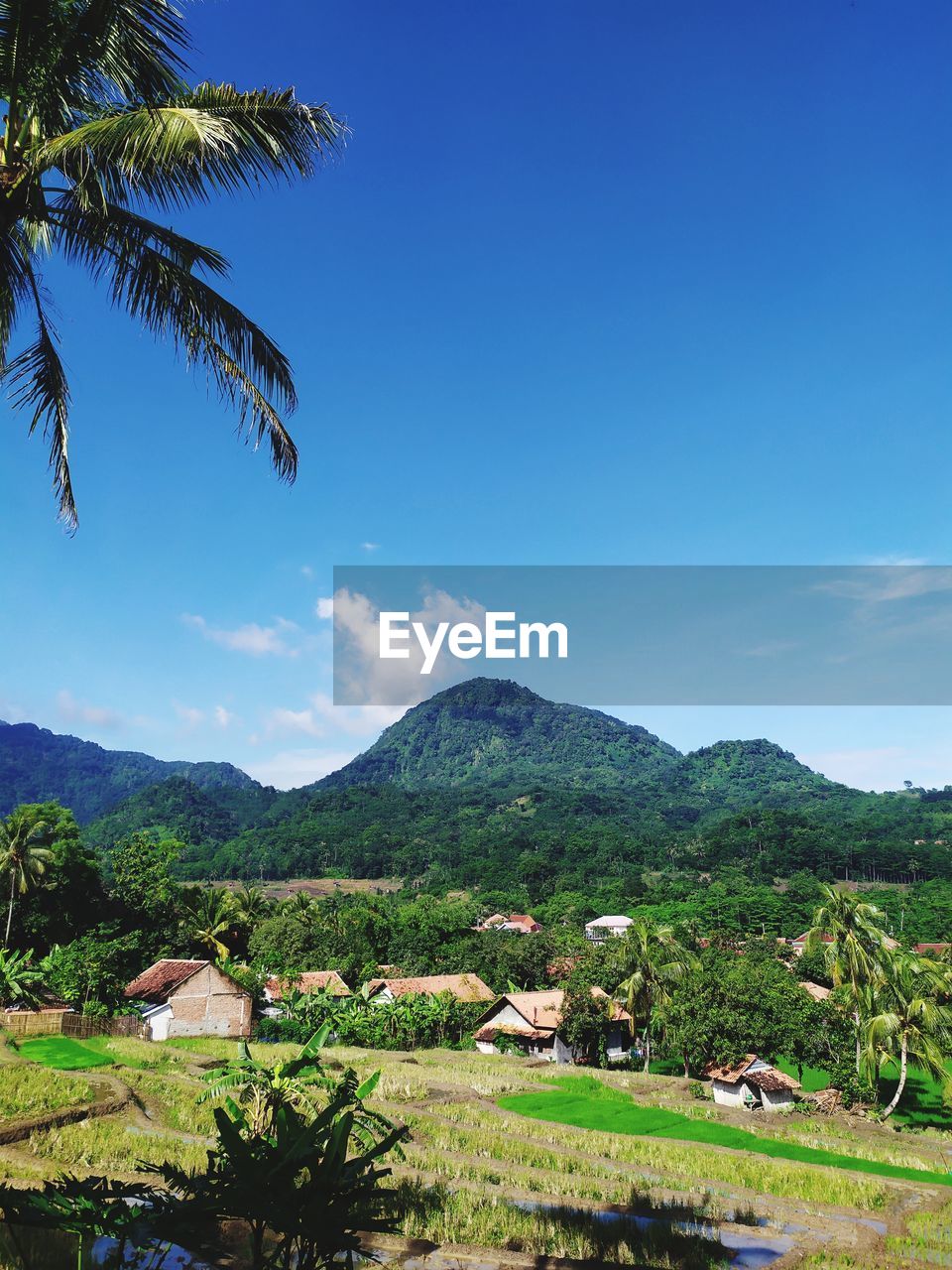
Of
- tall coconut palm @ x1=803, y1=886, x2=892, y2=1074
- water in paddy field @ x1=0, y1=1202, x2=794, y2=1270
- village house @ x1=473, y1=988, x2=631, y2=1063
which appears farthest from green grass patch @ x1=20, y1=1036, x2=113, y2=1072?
tall coconut palm @ x1=803, y1=886, x2=892, y2=1074

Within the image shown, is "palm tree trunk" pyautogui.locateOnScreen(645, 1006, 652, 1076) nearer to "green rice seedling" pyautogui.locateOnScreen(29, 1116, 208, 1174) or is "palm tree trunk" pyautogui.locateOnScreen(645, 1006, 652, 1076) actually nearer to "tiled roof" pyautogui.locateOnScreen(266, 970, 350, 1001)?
"tiled roof" pyautogui.locateOnScreen(266, 970, 350, 1001)

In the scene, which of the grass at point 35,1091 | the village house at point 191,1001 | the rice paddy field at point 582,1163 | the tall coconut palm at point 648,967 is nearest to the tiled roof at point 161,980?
the village house at point 191,1001

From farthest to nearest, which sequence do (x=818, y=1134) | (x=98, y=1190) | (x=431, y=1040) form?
(x=431, y=1040), (x=818, y=1134), (x=98, y=1190)

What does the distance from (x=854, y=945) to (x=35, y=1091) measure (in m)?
30.9

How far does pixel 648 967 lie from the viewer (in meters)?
39.4

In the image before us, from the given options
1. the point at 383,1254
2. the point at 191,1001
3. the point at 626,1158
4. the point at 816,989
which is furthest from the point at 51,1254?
the point at 816,989

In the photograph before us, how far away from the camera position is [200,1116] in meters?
16.6

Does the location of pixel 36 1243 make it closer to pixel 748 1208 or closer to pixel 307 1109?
pixel 748 1208

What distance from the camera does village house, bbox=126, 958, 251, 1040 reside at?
34.9m

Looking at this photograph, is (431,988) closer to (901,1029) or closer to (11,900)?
(11,900)

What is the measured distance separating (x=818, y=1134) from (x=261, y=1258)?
24.6m

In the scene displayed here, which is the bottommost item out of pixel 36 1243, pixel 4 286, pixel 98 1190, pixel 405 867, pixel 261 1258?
pixel 405 867

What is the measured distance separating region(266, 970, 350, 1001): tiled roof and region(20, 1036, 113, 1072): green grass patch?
15797 mm

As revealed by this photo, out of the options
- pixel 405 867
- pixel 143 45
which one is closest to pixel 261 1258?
pixel 143 45
